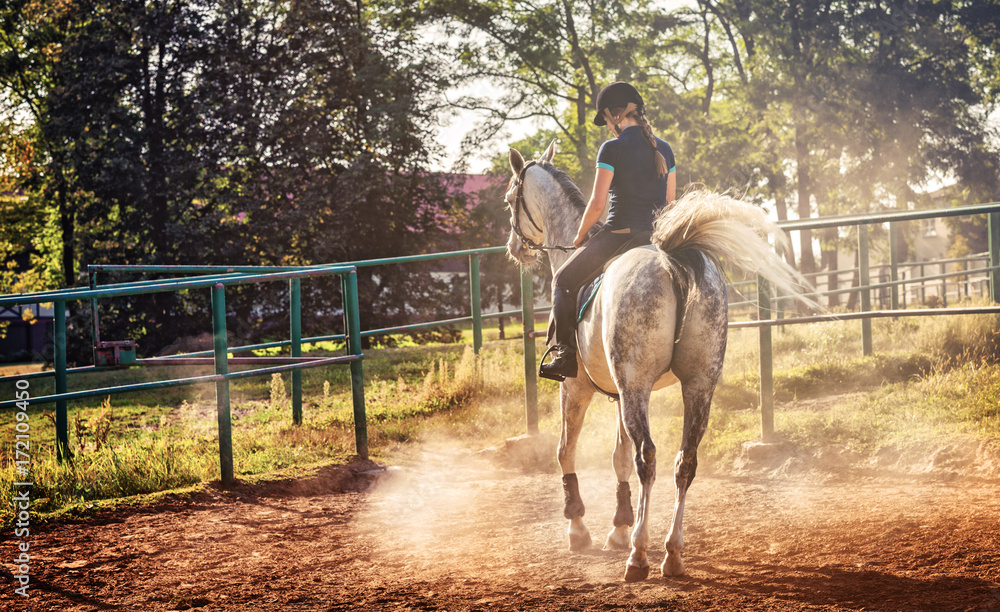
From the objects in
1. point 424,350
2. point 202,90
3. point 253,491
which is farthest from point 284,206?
point 253,491

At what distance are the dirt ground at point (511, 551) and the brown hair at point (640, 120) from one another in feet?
7.32

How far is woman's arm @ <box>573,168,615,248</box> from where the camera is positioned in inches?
179

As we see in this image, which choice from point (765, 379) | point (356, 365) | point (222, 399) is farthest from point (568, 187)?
point (222, 399)

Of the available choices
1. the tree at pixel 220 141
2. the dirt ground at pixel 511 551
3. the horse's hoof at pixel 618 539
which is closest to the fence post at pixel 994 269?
the dirt ground at pixel 511 551

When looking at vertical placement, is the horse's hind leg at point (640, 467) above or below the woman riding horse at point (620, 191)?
below

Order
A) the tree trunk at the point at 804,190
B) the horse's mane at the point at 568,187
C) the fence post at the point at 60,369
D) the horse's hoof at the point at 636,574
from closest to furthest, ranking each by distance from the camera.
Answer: the horse's hoof at the point at 636,574, the horse's mane at the point at 568,187, the fence post at the point at 60,369, the tree trunk at the point at 804,190

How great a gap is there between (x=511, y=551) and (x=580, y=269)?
172 cm

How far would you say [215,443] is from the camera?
7414 mm

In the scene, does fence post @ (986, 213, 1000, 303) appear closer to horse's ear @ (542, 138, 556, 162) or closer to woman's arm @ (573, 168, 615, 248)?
horse's ear @ (542, 138, 556, 162)

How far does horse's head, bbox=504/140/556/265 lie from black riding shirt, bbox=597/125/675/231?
3.13 feet

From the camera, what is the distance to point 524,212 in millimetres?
5625

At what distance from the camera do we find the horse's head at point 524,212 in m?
5.53

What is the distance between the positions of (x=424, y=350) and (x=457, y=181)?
1114 cm

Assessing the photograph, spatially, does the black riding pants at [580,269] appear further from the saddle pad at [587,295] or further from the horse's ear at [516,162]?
the horse's ear at [516,162]
